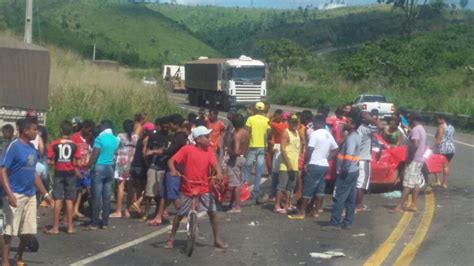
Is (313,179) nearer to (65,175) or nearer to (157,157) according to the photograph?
(157,157)

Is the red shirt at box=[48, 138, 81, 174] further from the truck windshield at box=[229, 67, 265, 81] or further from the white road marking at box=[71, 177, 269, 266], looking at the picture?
the truck windshield at box=[229, 67, 265, 81]

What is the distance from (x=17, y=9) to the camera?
230 ft

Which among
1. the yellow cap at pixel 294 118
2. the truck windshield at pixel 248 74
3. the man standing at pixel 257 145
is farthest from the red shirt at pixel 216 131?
the truck windshield at pixel 248 74

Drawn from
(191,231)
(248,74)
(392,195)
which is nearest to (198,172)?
(191,231)

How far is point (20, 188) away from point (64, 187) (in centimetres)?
290

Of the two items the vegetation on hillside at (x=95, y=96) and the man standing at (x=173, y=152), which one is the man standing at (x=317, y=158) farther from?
the vegetation on hillside at (x=95, y=96)

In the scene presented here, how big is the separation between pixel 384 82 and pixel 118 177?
50.4 meters

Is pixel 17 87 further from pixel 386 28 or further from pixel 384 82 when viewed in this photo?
pixel 386 28

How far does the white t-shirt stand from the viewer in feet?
48.1

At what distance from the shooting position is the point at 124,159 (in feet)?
51.3

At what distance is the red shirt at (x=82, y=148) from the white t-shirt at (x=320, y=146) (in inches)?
139

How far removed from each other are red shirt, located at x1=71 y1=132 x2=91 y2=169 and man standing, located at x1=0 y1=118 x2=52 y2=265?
3.19 m

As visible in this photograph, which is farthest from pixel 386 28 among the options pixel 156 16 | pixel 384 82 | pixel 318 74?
pixel 384 82

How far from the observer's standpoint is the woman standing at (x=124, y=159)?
15.5 m
